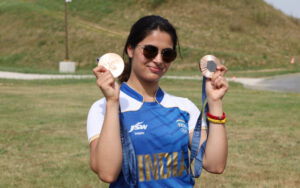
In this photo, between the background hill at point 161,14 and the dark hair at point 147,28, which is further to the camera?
the background hill at point 161,14

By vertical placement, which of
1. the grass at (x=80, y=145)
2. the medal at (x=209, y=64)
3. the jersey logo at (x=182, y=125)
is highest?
the medal at (x=209, y=64)

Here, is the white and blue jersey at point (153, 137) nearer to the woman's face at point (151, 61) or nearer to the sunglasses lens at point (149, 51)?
the woman's face at point (151, 61)

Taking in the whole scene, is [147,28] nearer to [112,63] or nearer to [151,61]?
[151,61]

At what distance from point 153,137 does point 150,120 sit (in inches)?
4.2

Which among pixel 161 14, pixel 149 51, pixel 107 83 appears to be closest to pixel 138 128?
pixel 107 83

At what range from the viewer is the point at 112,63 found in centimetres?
217

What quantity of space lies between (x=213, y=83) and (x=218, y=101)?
11 cm

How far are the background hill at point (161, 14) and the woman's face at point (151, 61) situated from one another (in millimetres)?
39662

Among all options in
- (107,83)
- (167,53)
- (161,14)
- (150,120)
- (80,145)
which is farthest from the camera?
(161,14)

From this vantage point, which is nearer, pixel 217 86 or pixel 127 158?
pixel 127 158

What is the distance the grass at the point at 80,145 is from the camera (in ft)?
20.4

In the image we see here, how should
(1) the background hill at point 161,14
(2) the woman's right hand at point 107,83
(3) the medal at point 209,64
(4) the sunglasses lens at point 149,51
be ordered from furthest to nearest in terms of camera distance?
1. (1) the background hill at point 161,14
2. (4) the sunglasses lens at point 149,51
3. (3) the medal at point 209,64
4. (2) the woman's right hand at point 107,83

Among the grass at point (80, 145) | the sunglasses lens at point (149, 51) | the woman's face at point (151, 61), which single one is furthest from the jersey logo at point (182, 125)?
the grass at point (80, 145)

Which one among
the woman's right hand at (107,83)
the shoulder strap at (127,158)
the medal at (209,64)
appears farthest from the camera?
the medal at (209,64)
